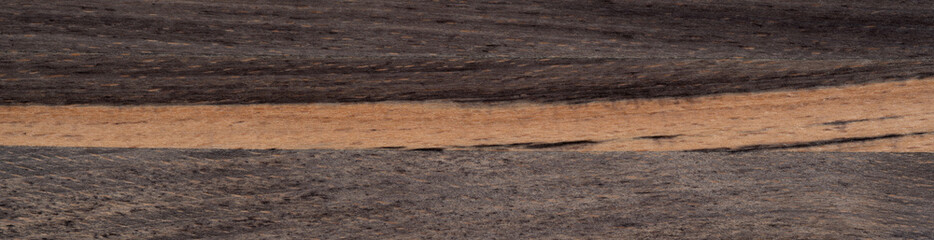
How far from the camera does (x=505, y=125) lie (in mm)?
295

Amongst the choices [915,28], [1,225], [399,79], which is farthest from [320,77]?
[915,28]

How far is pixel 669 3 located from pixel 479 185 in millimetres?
118

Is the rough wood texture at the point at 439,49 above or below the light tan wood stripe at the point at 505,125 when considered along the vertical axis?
above

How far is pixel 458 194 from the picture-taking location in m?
0.29

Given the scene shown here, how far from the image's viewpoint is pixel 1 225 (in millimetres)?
286

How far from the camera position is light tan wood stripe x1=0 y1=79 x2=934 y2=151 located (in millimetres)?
292

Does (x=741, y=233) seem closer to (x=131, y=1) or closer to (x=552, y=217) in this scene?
(x=552, y=217)

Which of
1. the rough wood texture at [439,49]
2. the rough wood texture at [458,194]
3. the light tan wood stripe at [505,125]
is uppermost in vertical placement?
the rough wood texture at [439,49]

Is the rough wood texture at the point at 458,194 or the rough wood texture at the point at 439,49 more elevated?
the rough wood texture at the point at 439,49

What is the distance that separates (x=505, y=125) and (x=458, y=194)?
4cm

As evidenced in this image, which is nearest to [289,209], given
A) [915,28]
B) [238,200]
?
[238,200]

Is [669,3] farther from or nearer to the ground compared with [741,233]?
farther from the ground

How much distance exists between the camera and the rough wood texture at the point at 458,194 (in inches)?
11.2

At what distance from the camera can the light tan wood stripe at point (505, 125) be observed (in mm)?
292
